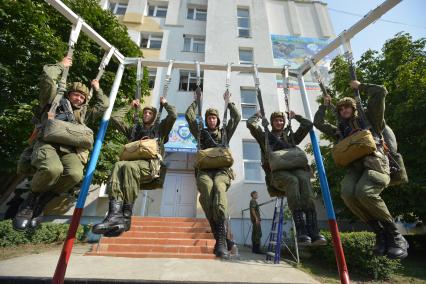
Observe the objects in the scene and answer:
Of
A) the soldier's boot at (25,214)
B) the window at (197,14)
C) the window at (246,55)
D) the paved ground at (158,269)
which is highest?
the window at (197,14)

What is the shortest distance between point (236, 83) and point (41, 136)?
14.5 metres

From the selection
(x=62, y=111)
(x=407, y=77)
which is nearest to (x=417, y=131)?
(x=407, y=77)

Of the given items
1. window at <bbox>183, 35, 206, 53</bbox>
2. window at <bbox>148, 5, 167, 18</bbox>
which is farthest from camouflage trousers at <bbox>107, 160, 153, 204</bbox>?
window at <bbox>148, 5, 167, 18</bbox>

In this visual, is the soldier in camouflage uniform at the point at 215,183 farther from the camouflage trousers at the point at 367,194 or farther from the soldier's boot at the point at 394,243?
the soldier's boot at the point at 394,243

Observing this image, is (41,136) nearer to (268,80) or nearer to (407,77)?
(407,77)

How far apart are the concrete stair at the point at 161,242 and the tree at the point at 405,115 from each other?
19.4ft

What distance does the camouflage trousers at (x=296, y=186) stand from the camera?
13.2 feet

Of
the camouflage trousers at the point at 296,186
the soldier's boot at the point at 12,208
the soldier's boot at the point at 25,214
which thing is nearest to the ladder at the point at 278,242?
the camouflage trousers at the point at 296,186

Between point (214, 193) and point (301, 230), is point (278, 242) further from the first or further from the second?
point (214, 193)

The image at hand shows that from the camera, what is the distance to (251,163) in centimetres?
1470

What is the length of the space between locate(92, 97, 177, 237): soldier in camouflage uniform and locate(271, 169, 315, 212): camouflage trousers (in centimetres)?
200

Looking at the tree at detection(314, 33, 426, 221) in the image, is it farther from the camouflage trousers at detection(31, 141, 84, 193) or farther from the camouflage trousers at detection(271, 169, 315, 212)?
the camouflage trousers at detection(31, 141, 84, 193)

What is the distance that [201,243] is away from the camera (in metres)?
9.35

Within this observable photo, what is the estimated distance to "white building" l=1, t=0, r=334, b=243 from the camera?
1428cm
